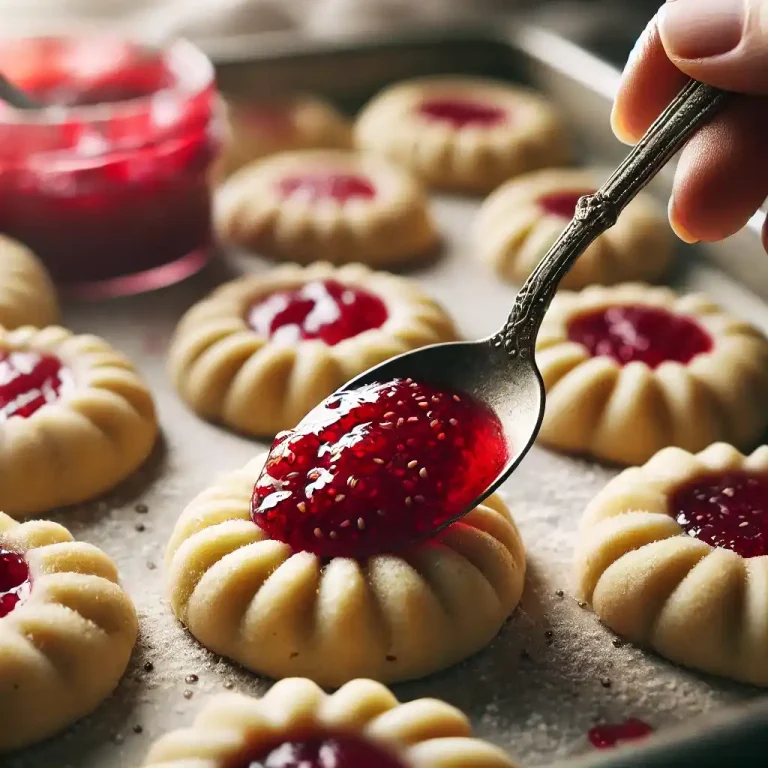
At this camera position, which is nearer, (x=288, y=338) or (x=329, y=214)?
(x=288, y=338)

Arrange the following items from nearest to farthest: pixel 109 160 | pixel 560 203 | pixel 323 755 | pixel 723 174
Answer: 1. pixel 323 755
2. pixel 723 174
3. pixel 109 160
4. pixel 560 203

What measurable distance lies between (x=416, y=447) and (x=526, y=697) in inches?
16.8

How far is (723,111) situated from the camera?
1932mm

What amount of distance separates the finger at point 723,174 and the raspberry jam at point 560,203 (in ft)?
3.18

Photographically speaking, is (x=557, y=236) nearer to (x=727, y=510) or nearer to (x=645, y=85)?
(x=645, y=85)

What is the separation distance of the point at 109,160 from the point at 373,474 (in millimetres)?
1287

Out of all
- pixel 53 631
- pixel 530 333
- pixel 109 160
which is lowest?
pixel 53 631

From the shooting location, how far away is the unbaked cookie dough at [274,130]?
11.7 feet

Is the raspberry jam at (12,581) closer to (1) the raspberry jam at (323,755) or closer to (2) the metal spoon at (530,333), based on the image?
→ (1) the raspberry jam at (323,755)

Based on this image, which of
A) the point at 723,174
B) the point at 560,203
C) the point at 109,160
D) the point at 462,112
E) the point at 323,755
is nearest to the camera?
the point at 323,755

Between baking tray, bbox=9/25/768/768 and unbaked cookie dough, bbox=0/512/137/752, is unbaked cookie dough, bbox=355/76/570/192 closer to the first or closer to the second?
baking tray, bbox=9/25/768/768

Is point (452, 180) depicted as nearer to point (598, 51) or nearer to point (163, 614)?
point (598, 51)

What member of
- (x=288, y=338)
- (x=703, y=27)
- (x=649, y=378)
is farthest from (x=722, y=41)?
(x=288, y=338)

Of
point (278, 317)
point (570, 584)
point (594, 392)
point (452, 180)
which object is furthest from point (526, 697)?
point (452, 180)
